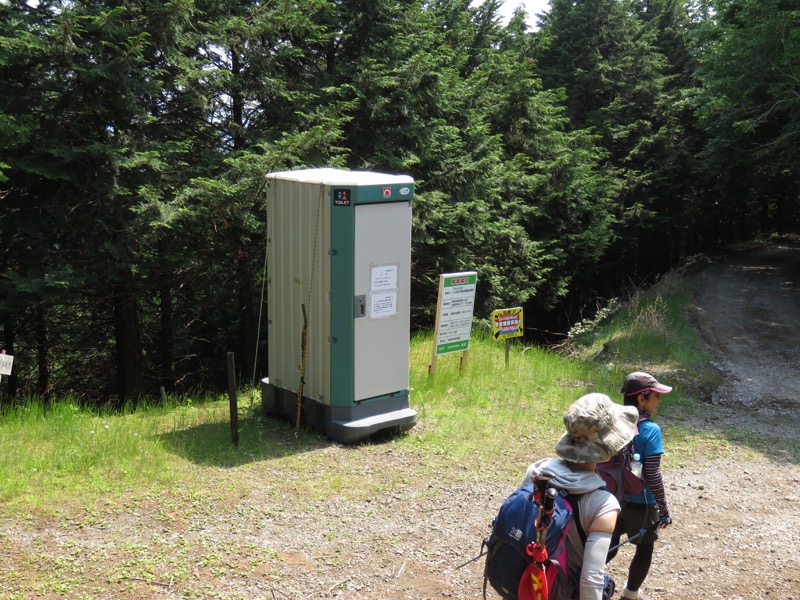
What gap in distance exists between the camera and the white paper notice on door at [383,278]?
7.79 m

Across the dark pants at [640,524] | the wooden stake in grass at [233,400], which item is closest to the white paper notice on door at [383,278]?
the wooden stake in grass at [233,400]

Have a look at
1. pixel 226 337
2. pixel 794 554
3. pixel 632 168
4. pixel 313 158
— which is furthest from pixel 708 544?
pixel 632 168

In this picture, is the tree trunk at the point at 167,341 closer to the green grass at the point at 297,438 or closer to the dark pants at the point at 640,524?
the green grass at the point at 297,438

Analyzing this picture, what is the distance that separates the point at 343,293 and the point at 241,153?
21.1 feet

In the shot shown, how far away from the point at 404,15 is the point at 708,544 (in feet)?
42.8

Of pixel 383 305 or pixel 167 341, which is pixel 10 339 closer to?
pixel 167 341

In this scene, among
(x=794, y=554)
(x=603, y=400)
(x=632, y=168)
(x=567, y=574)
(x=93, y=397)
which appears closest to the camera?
(x=567, y=574)

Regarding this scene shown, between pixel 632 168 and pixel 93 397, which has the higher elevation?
pixel 632 168

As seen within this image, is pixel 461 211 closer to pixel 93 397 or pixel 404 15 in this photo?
pixel 404 15

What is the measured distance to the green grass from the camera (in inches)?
258

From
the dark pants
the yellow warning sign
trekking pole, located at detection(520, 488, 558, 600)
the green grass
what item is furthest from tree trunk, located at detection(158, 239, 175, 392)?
trekking pole, located at detection(520, 488, 558, 600)

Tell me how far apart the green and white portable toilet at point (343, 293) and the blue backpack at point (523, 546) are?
15.2 feet

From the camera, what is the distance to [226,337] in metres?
16.9

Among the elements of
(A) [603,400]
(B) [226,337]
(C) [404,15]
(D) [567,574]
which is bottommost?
(B) [226,337]
